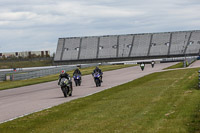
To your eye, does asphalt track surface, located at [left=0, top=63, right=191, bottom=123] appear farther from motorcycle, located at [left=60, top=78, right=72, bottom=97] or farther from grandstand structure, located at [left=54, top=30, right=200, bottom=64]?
grandstand structure, located at [left=54, top=30, right=200, bottom=64]

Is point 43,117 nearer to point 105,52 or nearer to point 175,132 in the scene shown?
point 175,132

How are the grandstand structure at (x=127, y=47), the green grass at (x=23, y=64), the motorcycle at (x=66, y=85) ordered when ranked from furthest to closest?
the green grass at (x=23, y=64) < the grandstand structure at (x=127, y=47) < the motorcycle at (x=66, y=85)

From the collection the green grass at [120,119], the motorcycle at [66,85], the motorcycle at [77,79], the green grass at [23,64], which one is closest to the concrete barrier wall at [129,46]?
the green grass at [23,64]

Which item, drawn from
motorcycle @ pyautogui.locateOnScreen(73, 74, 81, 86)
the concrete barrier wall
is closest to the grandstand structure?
the concrete barrier wall

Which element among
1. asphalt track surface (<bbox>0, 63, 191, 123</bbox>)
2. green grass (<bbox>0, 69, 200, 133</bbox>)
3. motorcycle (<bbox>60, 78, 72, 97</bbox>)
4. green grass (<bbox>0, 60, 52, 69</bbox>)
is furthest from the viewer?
green grass (<bbox>0, 60, 52, 69</bbox>)

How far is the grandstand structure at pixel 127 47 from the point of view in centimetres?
12175

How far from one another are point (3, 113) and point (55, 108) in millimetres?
2133

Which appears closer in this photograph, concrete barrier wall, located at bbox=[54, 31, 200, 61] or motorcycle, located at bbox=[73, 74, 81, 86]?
motorcycle, located at bbox=[73, 74, 81, 86]

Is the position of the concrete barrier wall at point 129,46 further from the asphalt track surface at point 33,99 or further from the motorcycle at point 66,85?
the motorcycle at point 66,85

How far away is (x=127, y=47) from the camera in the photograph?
127500mm

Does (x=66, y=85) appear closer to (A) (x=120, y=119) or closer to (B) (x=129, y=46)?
(A) (x=120, y=119)

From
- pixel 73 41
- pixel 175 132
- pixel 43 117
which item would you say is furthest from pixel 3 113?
pixel 73 41

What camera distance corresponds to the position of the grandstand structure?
122 meters

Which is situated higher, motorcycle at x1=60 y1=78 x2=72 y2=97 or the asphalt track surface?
motorcycle at x1=60 y1=78 x2=72 y2=97
